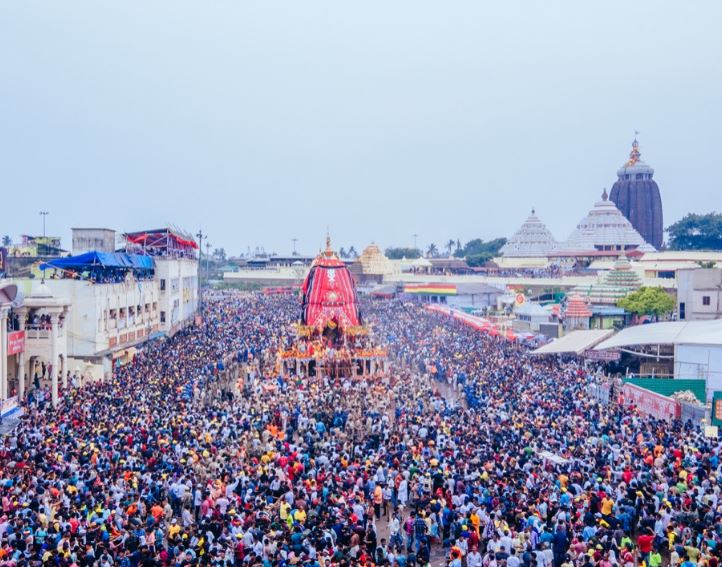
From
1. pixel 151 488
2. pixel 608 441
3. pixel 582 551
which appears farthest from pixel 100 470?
pixel 608 441

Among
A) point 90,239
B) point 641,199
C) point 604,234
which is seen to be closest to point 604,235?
point 604,234

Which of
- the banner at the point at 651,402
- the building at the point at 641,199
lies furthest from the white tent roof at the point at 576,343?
the building at the point at 641,199

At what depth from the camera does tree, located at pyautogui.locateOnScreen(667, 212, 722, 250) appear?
317 ft

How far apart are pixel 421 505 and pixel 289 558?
381 centimetres

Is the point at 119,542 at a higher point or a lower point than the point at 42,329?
lower

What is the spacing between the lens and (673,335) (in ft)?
108

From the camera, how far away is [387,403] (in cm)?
2817

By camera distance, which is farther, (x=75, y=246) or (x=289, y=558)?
(x=75, y=246)

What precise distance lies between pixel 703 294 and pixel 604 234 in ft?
192

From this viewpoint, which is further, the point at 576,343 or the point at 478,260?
the point at 478,260

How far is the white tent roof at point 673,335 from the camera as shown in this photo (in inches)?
1220

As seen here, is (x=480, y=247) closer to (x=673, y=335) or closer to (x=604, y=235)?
(x=604, y=235)

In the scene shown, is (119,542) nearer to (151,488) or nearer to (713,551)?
(151,488)

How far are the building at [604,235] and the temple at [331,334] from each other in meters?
63.5
